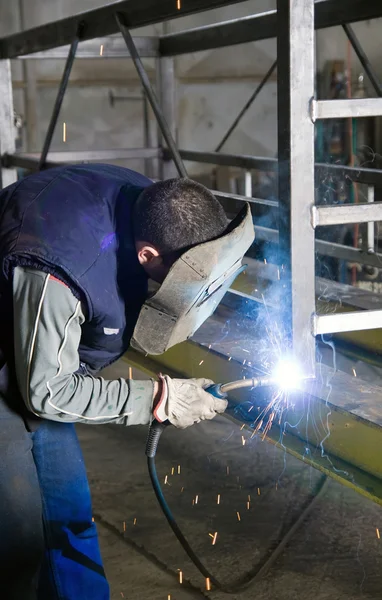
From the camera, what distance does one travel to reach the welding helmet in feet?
6.10

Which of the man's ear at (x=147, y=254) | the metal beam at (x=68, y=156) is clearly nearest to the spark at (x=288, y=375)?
the man's ear at (x=147, y=254)

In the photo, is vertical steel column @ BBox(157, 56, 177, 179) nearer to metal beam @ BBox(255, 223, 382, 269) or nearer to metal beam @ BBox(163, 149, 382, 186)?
metal beam @ BBox(163, 149, 382, 186)

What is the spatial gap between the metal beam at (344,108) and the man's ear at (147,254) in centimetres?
54

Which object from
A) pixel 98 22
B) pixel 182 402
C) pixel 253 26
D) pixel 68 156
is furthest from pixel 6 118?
pixel 182 402

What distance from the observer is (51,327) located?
5.99 feet

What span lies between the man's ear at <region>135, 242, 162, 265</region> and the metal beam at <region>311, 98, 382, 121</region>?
541 mm

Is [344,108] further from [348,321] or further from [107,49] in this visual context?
[107,49]

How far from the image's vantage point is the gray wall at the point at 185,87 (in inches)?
350

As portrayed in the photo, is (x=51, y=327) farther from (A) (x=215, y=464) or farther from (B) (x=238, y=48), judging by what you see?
(B) (x=238, y=48)

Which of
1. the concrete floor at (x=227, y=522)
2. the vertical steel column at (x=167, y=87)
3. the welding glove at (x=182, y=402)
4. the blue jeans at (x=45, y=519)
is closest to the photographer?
the welding glove at (x=182, y=402)

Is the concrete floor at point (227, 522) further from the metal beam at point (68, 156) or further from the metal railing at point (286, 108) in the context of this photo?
the metal beam at point (68, 156)

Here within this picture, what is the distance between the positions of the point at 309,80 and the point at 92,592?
1.58 meters

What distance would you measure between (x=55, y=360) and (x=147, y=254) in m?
0.36

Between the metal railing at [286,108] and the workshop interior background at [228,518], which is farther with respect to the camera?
the workshop interior background at [228,518]
